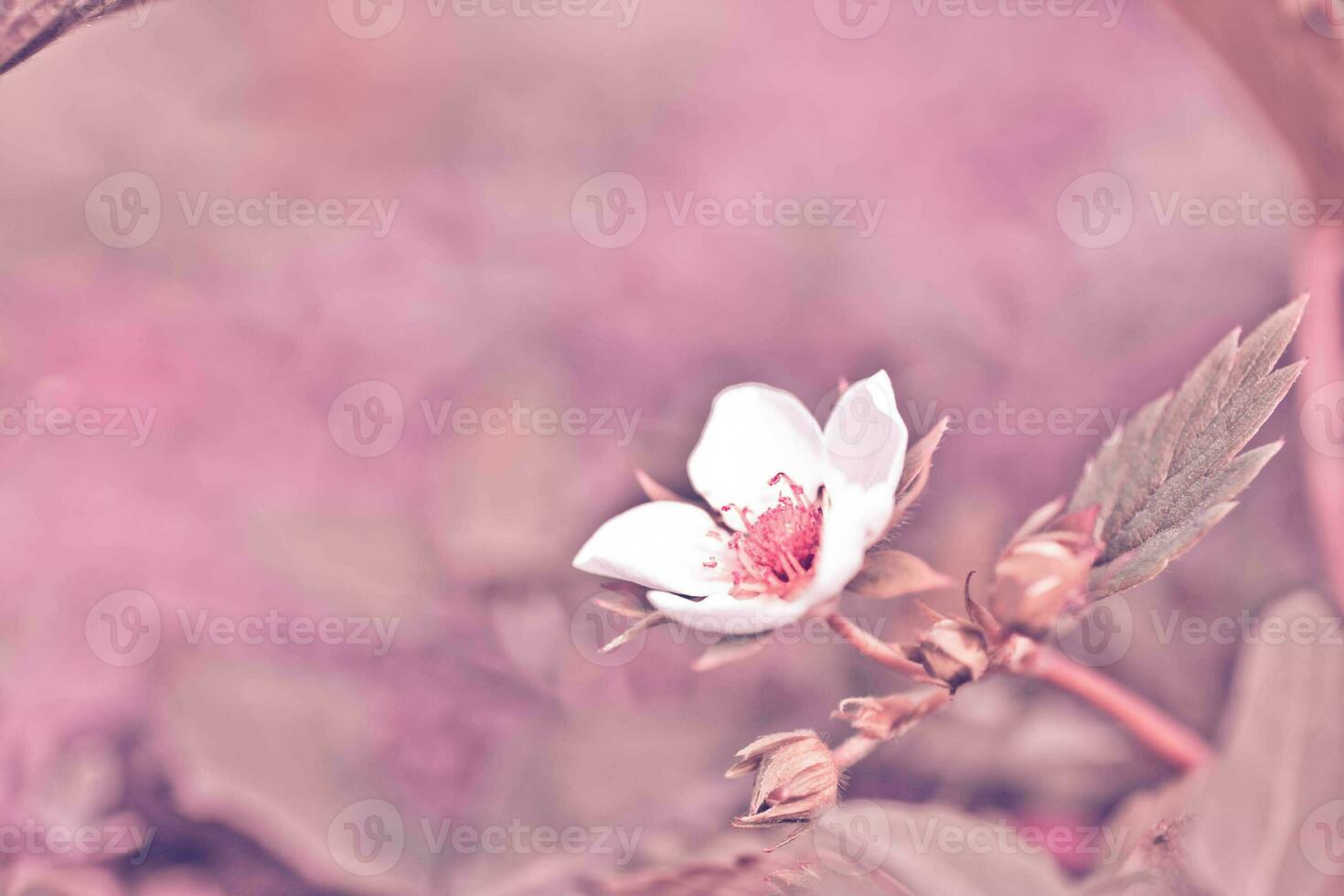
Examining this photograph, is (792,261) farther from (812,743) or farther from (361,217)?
(812,743)

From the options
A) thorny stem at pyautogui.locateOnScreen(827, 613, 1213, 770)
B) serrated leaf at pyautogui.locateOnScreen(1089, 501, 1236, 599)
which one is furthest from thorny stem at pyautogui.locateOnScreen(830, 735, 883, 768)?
serrated leaf at pyautogui.locateOnScreen(1089, 501, 1236, 599)

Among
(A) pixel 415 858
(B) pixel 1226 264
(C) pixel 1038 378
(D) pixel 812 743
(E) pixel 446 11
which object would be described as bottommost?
(A) pixel 415 858

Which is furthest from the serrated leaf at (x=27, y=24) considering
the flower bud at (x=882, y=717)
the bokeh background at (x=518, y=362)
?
the bokeh background at (x=518, y=362)

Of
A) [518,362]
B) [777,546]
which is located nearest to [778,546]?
[777,546]

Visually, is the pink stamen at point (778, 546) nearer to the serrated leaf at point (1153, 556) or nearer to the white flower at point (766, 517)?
the white flower at point (766, 517)

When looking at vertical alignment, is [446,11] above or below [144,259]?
above

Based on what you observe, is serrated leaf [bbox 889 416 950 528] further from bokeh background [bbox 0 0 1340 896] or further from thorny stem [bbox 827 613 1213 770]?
bokeh background [bbox 0 0 1340 896]

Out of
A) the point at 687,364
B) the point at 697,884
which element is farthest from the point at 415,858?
the point at 687,364
